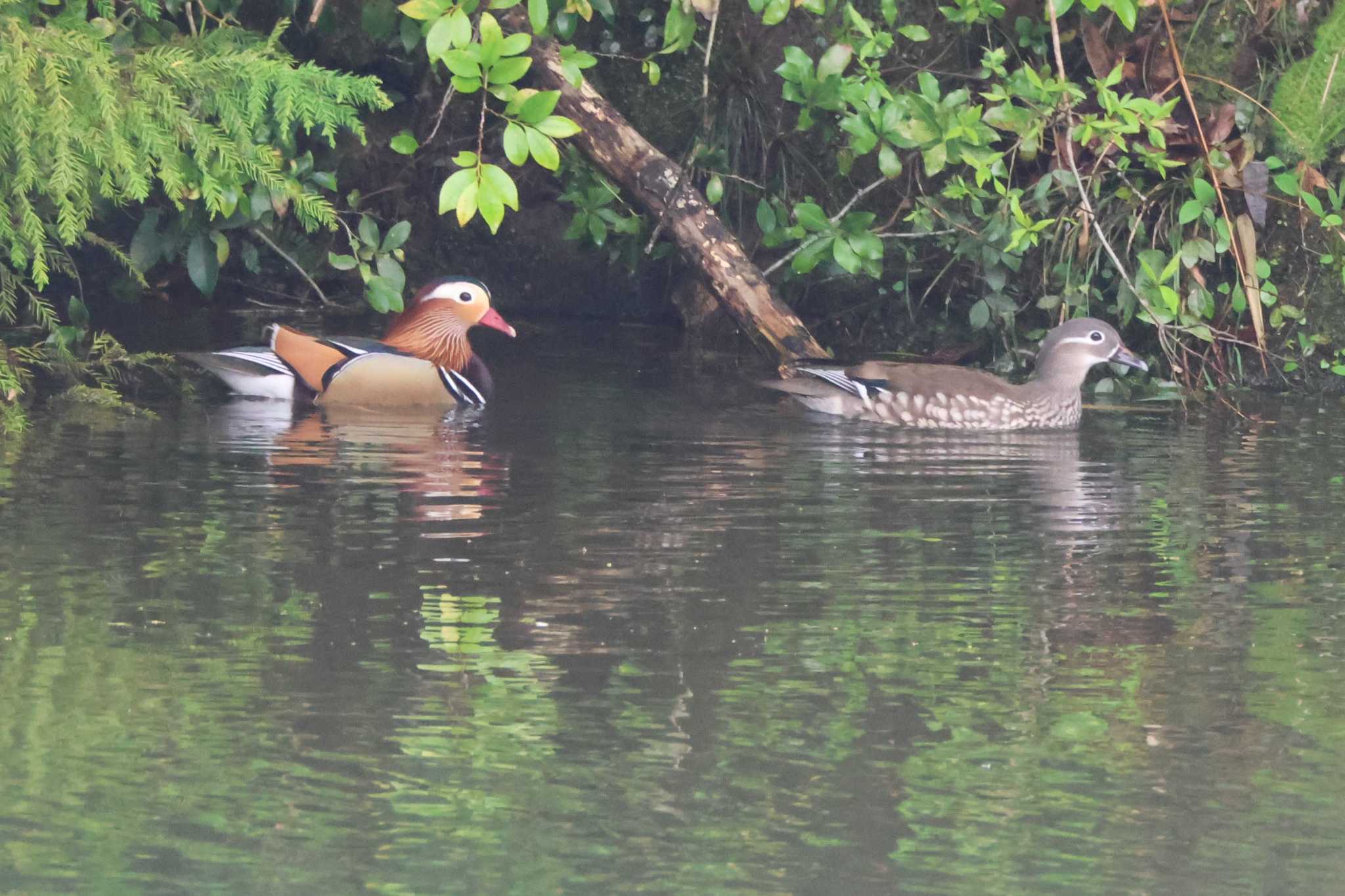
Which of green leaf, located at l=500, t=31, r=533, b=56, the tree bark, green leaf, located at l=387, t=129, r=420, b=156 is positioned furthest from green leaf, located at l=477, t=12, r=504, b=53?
the tree bark

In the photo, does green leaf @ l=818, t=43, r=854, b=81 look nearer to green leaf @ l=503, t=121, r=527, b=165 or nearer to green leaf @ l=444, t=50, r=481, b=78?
green leaf @ l=503, t=121, r=527, b=165

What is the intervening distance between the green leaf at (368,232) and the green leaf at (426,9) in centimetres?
227

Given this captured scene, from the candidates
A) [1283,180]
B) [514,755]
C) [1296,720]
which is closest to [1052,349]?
[1283,180]

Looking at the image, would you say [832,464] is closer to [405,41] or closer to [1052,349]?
[1052,349]

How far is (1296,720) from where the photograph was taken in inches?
159

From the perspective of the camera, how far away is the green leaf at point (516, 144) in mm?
6230

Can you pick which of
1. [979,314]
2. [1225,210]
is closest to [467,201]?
[979,314]

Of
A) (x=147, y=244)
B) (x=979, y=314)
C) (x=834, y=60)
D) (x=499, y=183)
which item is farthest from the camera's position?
(x=979, y=314)

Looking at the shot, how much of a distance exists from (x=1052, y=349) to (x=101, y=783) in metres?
5.64

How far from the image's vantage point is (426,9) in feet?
20.1

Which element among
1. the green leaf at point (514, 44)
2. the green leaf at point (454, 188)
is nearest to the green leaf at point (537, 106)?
the green leaf at point (514, 44)

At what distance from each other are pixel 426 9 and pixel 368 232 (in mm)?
2389

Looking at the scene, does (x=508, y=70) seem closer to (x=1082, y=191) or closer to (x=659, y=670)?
(x=659, y=670)

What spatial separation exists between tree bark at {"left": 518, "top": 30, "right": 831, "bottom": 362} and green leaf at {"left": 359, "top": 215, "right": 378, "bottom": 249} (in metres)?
0.91
